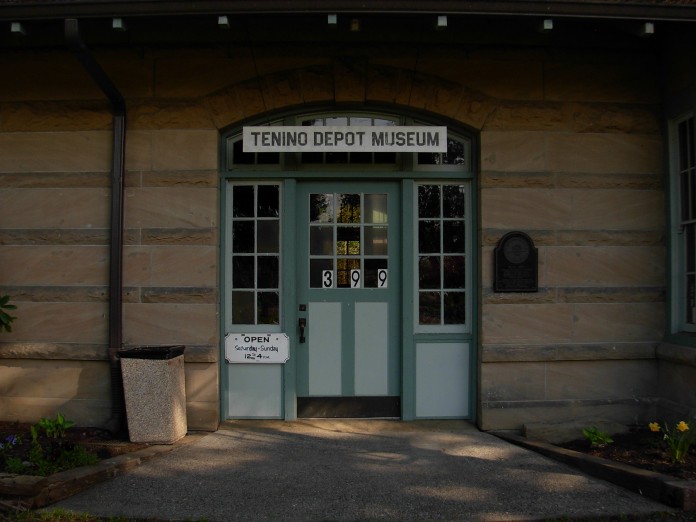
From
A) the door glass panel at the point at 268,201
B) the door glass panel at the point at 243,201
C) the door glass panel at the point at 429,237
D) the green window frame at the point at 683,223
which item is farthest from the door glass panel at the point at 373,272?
the green window frame at the point at 683,223

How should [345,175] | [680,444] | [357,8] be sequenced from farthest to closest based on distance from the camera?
[345,175] → [357,8] → [680,444]

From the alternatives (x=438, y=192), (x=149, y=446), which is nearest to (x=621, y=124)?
(x=438, y=192)

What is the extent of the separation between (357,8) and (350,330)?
319cm

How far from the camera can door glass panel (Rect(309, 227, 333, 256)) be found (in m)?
6.40

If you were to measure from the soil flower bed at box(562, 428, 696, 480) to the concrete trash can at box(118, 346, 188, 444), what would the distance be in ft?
12.2

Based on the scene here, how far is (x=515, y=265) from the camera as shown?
6.07 metres

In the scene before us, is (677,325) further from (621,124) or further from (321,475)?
(321,475)

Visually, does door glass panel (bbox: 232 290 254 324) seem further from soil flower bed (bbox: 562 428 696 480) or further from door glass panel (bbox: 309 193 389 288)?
soil flower bed (bbox: 562 428 696 480)

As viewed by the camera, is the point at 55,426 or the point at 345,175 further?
the point at 345,175

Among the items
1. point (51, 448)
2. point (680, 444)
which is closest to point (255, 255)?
point (51, 448)

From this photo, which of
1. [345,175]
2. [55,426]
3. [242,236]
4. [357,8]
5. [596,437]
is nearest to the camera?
[357,8]

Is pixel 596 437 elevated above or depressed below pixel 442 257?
below

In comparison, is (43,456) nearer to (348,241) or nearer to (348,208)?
(348,241)

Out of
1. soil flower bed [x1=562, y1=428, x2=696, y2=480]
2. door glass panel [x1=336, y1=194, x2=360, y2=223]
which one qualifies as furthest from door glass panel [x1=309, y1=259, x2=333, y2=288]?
soil flower bed [x1=562, y1=428, x2=696, y2=480]
